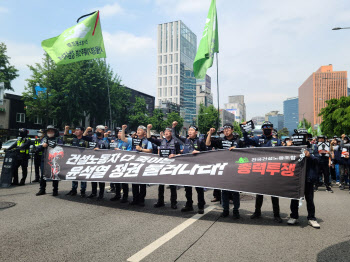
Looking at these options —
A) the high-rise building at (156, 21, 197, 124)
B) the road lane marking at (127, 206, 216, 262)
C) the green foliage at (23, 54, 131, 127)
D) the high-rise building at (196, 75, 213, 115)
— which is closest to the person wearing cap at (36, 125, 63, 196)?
the road lane marking at (127, 206, 216, 262)

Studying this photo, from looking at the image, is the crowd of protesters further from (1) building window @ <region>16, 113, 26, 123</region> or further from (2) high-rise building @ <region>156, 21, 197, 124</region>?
(2) high-rise building @ <region>156, 21, 197, 124</region>

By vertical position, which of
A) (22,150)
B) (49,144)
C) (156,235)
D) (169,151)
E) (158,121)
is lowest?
(156,235)

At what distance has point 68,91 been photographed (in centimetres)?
3081

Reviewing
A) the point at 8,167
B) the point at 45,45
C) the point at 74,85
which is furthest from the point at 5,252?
the point at 74,85

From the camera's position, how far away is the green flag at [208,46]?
32.9 feet

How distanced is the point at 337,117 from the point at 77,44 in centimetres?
3522

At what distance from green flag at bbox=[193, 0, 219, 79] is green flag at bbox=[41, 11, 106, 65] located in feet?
13.0

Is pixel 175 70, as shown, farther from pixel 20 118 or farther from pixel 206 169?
pixel 206 169

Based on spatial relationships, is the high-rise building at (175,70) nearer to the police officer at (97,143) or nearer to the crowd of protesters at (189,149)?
the police officer at (97,143)

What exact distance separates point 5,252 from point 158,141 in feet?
13.5

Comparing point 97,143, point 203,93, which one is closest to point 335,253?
point 97,143

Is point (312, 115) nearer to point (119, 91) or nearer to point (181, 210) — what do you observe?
point (119, 91)

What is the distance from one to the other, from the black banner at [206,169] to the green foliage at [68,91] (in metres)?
25.7

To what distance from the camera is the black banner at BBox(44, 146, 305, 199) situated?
5258mm
